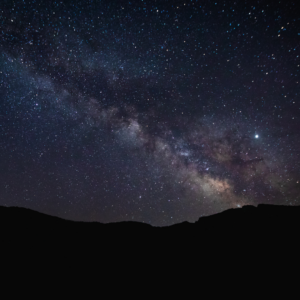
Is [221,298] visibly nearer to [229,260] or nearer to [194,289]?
[194,289]

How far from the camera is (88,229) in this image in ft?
28.2

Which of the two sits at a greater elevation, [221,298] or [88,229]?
[88,229]

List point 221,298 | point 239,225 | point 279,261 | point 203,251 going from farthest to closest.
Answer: point 239,225 < point 203,251 < point 279,261 < point 221,298

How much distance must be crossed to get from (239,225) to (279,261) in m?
2.32

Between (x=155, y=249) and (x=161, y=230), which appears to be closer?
(x=155, y=249)

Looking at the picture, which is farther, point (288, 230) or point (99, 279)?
point (288, 230)

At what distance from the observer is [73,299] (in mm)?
5270

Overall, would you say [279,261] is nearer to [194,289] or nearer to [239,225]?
[239,225]

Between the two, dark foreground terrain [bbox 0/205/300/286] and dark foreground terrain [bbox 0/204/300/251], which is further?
dark foreground terrain [bbox 0/204/300/251]

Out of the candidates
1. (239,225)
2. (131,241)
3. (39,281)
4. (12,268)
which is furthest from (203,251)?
(12,268)

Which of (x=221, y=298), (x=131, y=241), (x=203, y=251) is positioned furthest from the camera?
(x=131, y=241)

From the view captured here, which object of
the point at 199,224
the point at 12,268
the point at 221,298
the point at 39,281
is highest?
the point at 199,224

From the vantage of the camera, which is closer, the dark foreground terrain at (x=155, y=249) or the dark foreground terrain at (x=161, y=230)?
the dark foreground terrain at (x=155, y=249)

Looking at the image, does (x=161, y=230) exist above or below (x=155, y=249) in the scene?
above
